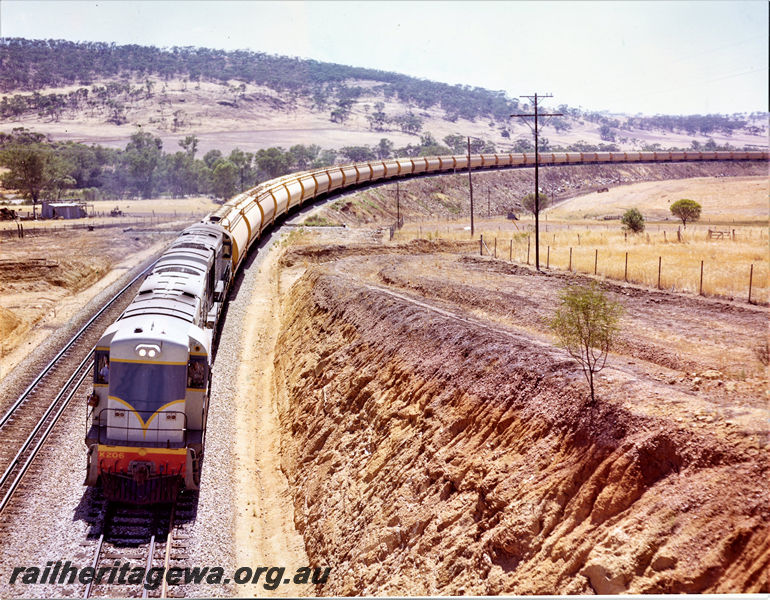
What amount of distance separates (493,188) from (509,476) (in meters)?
95.7

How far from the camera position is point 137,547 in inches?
624

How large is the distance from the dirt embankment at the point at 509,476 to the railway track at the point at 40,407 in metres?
7.31

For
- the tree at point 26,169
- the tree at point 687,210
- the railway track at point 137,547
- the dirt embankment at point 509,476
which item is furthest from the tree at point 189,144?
the railway track at point 137,547

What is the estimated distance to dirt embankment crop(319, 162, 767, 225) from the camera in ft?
256

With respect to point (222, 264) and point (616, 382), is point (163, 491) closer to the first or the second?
point (616, 382)

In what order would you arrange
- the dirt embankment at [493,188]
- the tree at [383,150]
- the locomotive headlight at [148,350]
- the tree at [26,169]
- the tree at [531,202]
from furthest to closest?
the tree at [383,150] → the tree at [531,202] → the tree at [26,169] → the dirt embankment at [493,188] → the locomotive headlight at [148,350]

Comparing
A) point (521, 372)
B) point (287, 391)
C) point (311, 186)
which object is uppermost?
point (311, 186)

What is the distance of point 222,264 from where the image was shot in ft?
104

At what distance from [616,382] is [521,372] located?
7.51 feet

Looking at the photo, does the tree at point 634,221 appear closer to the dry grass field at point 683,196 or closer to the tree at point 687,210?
the tree at point 687,210

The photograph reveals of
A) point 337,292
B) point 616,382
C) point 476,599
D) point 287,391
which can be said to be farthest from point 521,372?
point 337,292

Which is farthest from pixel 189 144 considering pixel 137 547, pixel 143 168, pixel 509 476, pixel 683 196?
pixel 509 476

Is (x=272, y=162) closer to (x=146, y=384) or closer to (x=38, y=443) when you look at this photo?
(x=38, y=443)

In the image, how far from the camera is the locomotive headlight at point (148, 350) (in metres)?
16.9
